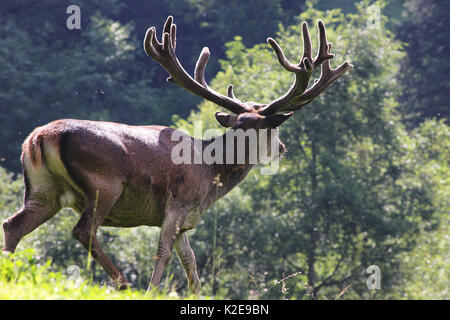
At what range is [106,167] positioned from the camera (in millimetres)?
6562

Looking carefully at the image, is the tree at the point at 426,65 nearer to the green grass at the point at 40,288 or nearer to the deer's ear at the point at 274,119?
the deer's ear at the point at 274,119

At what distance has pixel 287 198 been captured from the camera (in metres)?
26.6

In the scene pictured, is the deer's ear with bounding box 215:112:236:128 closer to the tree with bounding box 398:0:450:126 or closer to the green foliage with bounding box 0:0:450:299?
the green foliage with bounding box 0:0:450:299

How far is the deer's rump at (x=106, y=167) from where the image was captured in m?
6.45

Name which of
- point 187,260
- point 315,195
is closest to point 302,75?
point 187,260

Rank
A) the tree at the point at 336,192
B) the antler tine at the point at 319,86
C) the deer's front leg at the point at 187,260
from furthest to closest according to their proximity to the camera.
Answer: the tree at the point at 336,192, the antler tine at the point at 319,86, the deer's front leg at the point at 187,260

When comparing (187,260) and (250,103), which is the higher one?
(250,103)

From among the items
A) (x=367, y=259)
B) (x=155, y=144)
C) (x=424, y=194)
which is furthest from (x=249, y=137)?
(x=424, y=194)

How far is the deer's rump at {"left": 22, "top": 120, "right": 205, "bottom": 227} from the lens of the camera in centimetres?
645

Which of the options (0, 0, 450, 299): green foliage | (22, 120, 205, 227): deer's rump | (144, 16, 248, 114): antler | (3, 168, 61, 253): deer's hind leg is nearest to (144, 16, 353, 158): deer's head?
(144, 16, 248, 114): antler

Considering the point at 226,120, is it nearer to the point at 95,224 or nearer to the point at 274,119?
the point at 274,119

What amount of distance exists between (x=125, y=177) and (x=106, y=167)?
0.78 feet

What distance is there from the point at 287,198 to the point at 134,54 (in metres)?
18.7

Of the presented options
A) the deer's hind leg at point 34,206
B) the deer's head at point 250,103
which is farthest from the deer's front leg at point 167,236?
the deer's head at point 250,103
